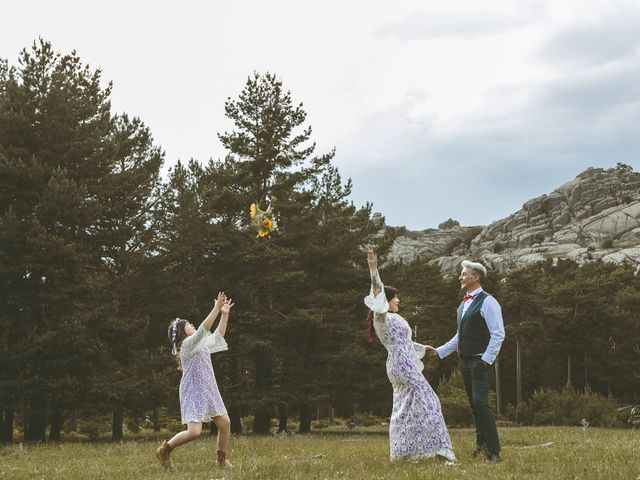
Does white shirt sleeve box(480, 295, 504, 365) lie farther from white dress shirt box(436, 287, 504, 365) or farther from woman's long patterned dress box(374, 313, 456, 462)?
woman's long patterned dress box(374, 313, 456, 462)

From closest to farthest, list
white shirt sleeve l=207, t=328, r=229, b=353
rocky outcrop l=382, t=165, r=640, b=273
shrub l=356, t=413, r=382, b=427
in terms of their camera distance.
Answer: white shirt sleeve l=207, t=328, r=229, b=353 < shrub l=356, t=413, r=382, b=427 < rocky outcrop l=382, t=165, r=640, b=273

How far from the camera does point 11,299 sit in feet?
71.2

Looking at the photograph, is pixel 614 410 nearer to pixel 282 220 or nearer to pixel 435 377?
pixel 282 220

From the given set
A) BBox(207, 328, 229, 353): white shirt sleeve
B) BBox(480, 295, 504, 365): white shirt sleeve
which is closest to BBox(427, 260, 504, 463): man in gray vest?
BBox(480, 295, 504, 365): white shirt sleeve

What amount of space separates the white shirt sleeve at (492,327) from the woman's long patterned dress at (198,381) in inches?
151

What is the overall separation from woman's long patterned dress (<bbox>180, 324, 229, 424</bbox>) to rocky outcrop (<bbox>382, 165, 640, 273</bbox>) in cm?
→ 13335

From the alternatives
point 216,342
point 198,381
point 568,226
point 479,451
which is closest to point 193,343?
point 216,342

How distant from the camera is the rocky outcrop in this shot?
150 meters

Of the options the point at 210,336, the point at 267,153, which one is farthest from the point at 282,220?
the point at 210,336

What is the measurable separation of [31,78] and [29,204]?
5.04m

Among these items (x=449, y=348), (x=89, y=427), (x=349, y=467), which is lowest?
(x=89, y=427)

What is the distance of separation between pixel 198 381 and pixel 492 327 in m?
4.30

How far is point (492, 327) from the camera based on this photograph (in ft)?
27.9

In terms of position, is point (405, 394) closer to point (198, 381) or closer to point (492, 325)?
point (492, 325)
